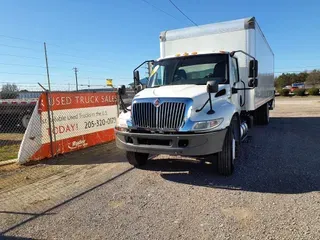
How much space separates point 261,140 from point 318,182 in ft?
13.9

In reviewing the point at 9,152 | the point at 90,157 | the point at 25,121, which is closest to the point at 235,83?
the point at 90,157

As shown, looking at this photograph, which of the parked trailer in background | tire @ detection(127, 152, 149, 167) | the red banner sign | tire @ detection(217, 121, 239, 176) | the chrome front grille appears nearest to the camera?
the chrome front grille

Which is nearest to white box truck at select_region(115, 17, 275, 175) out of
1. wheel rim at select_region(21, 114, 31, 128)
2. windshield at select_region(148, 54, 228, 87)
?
windshield at select_region(148, 54, 228, 87)

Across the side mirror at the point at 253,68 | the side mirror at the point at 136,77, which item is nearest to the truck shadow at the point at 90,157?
the side mirror at the point at 136,77

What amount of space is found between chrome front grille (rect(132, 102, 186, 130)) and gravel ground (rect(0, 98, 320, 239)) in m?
1.10

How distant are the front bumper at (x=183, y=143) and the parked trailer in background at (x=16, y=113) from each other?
9.68 metres

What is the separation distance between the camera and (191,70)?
6.43 m

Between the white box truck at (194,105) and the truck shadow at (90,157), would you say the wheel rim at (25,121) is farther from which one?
the white box truck at (194,105)

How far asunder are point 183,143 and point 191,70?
2161 mm

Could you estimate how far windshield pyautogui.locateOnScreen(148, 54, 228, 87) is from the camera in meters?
6.16

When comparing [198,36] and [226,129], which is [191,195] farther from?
[198,36]

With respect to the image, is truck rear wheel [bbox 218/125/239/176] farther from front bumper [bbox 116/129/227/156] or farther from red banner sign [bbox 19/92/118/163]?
red banner sign [bbox 19/92/118/163]

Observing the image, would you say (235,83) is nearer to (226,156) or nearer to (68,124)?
(226,156)

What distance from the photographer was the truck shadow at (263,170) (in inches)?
193
